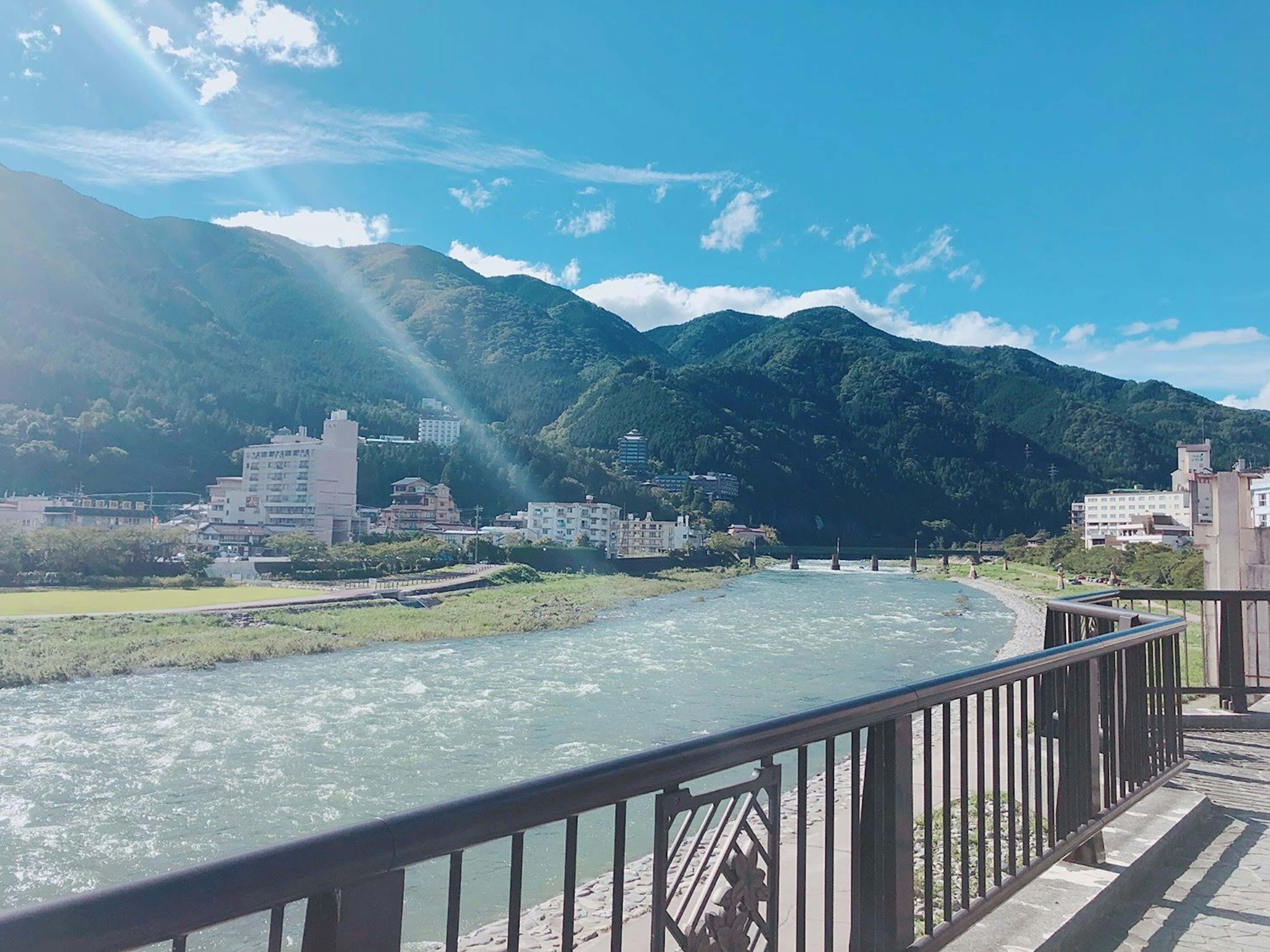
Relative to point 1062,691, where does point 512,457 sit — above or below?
above

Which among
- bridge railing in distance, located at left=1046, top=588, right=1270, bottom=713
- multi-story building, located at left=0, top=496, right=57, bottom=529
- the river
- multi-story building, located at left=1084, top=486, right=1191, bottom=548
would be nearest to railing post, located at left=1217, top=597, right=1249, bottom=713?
bridge railing in distance, located at left=1046, top=588, right=1270, bottom=713

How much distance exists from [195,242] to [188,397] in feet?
366

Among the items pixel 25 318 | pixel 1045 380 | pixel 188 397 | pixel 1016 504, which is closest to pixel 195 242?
pixel 25 318

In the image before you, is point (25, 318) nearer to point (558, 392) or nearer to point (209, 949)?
point (558, 392)

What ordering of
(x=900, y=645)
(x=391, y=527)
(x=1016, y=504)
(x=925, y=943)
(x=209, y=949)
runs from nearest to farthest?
(x=925, y=943) < (x=209, y=949) < (x=900, y=645) < (x=391, y=527) < (x=1016, y=504)

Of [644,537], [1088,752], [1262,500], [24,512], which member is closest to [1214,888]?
[1088,752]

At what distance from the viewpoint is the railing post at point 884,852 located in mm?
1813

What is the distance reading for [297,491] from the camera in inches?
2243

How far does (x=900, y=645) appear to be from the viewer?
74.9ft

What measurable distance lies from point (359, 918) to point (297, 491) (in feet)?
199

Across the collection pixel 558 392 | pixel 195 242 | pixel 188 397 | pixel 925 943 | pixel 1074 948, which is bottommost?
pixel 1074 948

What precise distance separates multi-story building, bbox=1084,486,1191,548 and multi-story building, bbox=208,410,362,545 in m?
60.6

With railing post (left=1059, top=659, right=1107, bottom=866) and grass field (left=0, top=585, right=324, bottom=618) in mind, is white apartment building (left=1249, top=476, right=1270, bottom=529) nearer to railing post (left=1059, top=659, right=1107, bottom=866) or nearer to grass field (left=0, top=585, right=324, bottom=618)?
railing post (left=1059, top=659, right=1107, bottom=866)

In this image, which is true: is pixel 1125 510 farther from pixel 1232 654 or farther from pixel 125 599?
pixel 1232 654
